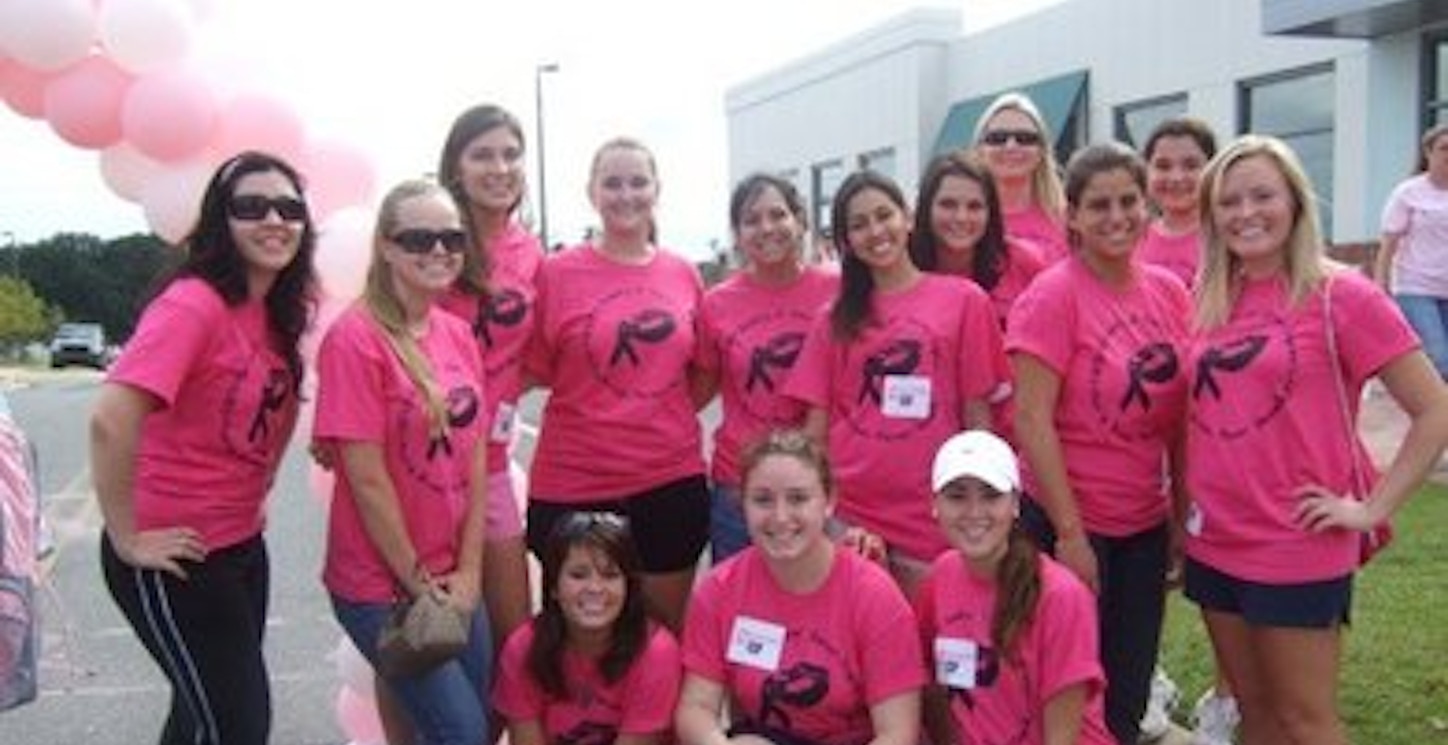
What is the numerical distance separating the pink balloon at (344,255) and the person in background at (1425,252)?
5571 millimetres

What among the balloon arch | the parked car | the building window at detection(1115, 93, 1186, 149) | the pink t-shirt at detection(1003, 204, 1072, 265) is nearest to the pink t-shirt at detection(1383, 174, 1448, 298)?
the pink t-shirt at detection(1003, 204, 1072, 265)

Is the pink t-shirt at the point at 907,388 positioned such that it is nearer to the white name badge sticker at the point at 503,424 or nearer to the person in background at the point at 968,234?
the person in background at the point at 968,234

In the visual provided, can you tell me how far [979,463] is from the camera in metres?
3.62

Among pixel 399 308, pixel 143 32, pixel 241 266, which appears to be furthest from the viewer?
pixel 143 32

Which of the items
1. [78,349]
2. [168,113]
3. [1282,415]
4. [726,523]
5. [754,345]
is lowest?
[78,349]

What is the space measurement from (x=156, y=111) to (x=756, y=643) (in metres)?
2.37

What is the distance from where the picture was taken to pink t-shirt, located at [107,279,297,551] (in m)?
3.46

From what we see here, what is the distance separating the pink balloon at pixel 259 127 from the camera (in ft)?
15.3

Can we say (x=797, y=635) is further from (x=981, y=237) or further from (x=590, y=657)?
(x=981, y=237)

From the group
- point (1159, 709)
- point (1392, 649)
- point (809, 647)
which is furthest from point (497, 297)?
point (1392, 649)

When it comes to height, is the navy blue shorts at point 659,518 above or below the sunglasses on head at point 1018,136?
below

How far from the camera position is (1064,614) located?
3652 mm

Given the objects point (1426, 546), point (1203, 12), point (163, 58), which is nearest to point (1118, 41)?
point (1203, 12)

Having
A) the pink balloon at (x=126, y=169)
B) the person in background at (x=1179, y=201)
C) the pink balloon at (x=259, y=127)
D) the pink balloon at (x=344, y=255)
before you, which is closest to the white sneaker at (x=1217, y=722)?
the person in background at (x=1179, y=201)
